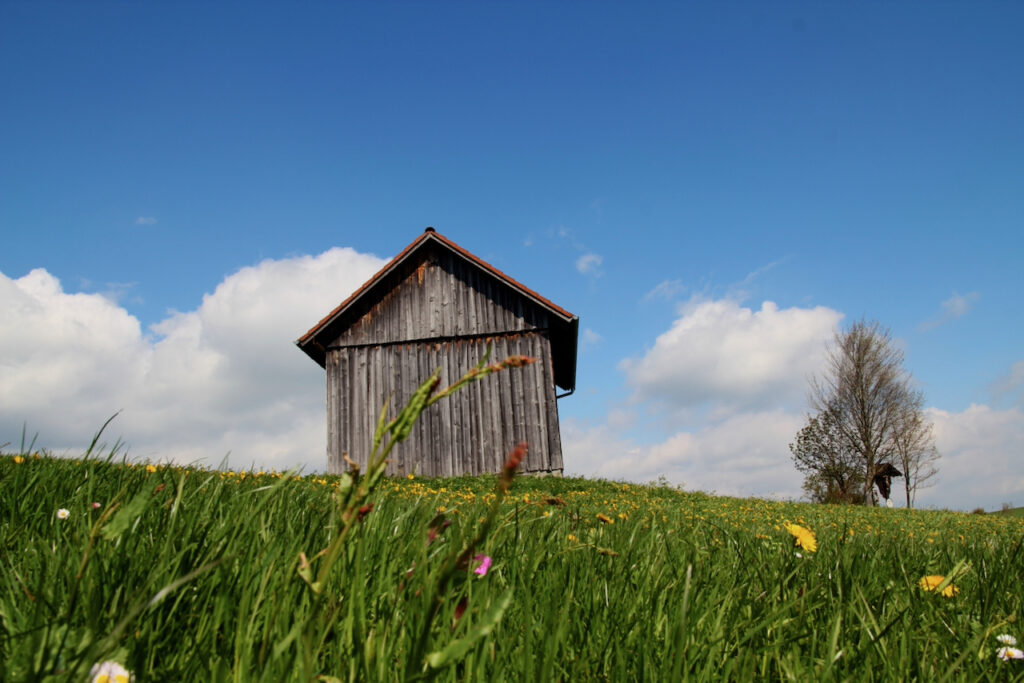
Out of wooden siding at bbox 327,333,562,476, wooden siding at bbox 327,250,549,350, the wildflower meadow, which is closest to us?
the wildflower meadow

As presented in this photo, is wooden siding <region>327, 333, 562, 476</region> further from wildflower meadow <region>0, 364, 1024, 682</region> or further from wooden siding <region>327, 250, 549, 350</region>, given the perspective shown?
wildflower meadow <region>0, 364, 1024, 682</region>

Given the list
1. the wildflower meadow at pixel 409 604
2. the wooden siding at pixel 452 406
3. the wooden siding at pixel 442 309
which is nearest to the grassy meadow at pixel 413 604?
the wildflower meadow at pixel 409 604

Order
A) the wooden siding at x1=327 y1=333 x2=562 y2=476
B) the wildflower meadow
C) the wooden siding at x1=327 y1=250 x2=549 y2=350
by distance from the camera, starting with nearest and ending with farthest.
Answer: the wildflower meadow → the wooden siding at x1=327 y1=333 x2=562 y2=476 → the wooden siding at x1=327 y1=250 x2=549 y2=350

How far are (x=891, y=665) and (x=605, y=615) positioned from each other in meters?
0.69

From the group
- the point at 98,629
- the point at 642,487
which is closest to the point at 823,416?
the point at 642,487

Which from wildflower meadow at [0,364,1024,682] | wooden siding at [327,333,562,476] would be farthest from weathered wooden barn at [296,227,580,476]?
wildflower meadow at [0,364,1024,682]

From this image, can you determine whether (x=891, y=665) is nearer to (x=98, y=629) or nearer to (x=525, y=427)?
(x=98, y=629)

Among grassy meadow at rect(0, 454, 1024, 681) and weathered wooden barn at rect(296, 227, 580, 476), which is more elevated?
weathered wooden barn at rect(296, 227, 580, 476)

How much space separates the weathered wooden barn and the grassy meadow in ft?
43.3

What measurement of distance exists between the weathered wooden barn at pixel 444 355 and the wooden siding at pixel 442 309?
27mm

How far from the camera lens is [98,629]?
1172mm

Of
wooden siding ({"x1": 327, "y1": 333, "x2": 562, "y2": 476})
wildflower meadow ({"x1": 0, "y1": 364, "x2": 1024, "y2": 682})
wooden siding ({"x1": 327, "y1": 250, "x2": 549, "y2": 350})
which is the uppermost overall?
wooden siding ({"x1": 327, "y1": 250, "x2": 549, "y2": 350})

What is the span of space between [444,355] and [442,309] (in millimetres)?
1239

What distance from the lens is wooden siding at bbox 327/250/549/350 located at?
54.0 feet
